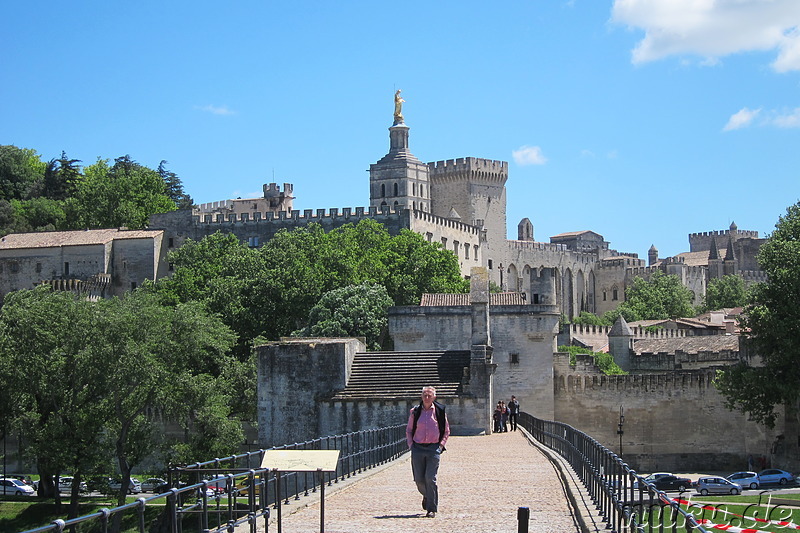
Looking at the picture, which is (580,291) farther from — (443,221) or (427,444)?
(427,444)

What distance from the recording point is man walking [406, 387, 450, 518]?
16.7 meters

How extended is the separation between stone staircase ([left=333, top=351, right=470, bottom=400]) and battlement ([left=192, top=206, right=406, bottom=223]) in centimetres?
4193

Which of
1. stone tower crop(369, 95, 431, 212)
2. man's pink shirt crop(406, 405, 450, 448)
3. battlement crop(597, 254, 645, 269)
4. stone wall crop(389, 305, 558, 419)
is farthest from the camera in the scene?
battlement crop(597, 254, 645, 269)

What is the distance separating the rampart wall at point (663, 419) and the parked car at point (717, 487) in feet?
30.6

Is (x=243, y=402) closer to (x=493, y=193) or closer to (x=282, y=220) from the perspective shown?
(x=282, y=220)

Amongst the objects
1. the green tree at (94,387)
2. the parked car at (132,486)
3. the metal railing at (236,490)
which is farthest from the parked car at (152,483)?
the green tree at (94,387)

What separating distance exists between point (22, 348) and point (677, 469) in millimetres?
28802

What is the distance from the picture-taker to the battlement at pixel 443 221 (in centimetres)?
8465

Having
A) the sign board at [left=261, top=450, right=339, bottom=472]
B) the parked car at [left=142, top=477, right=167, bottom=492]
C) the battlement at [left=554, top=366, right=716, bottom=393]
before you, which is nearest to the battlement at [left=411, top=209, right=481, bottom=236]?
the battlement at [left=554, top=366, right=716, bottom=393]

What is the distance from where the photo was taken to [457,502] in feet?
60.4

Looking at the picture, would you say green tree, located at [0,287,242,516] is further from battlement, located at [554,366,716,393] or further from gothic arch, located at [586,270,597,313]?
gothic arch, located at [586,270,597,313]

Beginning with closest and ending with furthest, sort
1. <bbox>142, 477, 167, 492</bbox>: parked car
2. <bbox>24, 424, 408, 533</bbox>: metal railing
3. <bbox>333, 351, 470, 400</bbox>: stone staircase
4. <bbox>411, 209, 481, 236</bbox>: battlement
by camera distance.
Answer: <bbox>24, 424, 408, 533</bbox>: metal railing, <bbox>333, 351, 470, 400</bbox>: stone staircase, <bbox>142, 477, 167, 492</bbox>: parked car, <bbox>411, 209, 481, 236</bbox>: battlement

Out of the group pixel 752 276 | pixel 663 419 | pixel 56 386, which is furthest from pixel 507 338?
pixel 752 276

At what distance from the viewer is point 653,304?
113312 millimetres
